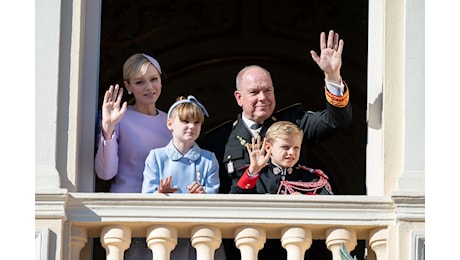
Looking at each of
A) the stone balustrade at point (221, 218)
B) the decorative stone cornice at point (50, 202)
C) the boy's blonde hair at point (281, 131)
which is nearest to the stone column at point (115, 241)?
the stone balustrade at point (221, 218)

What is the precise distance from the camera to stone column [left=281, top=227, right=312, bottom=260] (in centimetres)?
1162

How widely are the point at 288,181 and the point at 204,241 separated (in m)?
0.75

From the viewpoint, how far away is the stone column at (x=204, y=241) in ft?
38.1

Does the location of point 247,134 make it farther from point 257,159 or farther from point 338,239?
point 338,239

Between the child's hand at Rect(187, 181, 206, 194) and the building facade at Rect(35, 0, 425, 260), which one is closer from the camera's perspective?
the building facade at Rect(35, 0, 425, 260)

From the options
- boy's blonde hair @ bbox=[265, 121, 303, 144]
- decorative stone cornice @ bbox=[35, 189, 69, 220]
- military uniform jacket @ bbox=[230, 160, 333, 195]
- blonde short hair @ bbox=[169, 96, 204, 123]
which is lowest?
decorative stone cornice @ bbox=[35, 189, 69, 220]

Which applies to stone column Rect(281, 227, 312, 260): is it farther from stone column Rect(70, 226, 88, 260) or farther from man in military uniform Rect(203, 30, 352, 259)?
stone column Rect(70, 226, 88, 260)

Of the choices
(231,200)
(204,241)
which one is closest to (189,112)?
(231,200)

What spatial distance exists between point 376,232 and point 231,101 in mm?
6604

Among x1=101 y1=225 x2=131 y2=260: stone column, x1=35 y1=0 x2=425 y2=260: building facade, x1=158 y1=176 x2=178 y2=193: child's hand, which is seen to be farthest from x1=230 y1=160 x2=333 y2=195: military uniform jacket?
x1=101 y1=225 x2=131 y2=260: stone column

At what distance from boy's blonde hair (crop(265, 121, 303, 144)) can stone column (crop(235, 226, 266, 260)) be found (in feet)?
2.24

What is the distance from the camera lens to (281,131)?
12078 millimetres
